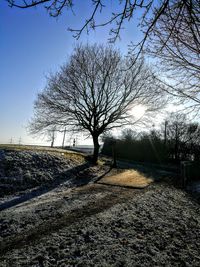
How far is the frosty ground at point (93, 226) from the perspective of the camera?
11.2 feet

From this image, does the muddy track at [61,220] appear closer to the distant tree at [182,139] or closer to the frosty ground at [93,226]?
the frosty ground at [93,226]

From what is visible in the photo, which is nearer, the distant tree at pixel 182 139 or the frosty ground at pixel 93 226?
the frosty ground at pixel 93 226

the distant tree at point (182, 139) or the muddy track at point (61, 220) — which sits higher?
the distant tree at point (182, 139)

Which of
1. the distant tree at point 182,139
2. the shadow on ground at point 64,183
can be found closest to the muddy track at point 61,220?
the shadow on ground at point 64,183

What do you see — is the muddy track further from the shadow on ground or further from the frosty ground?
the shadow on ground

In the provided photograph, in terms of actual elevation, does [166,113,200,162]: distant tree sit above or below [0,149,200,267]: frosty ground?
above

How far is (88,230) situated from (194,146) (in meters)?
21.6

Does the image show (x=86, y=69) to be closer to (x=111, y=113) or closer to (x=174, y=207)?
(x=111, y=113)

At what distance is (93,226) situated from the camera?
15.0 feet

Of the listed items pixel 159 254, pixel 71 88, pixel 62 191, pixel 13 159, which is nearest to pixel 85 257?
pixel 159 254

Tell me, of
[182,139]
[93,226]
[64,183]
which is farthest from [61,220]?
[182,139]

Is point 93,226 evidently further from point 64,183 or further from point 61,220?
point 64,183

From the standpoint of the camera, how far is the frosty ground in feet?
11.2

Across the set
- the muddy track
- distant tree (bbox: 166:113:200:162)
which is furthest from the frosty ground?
distant tree (bbox: 166:113:200:162)
